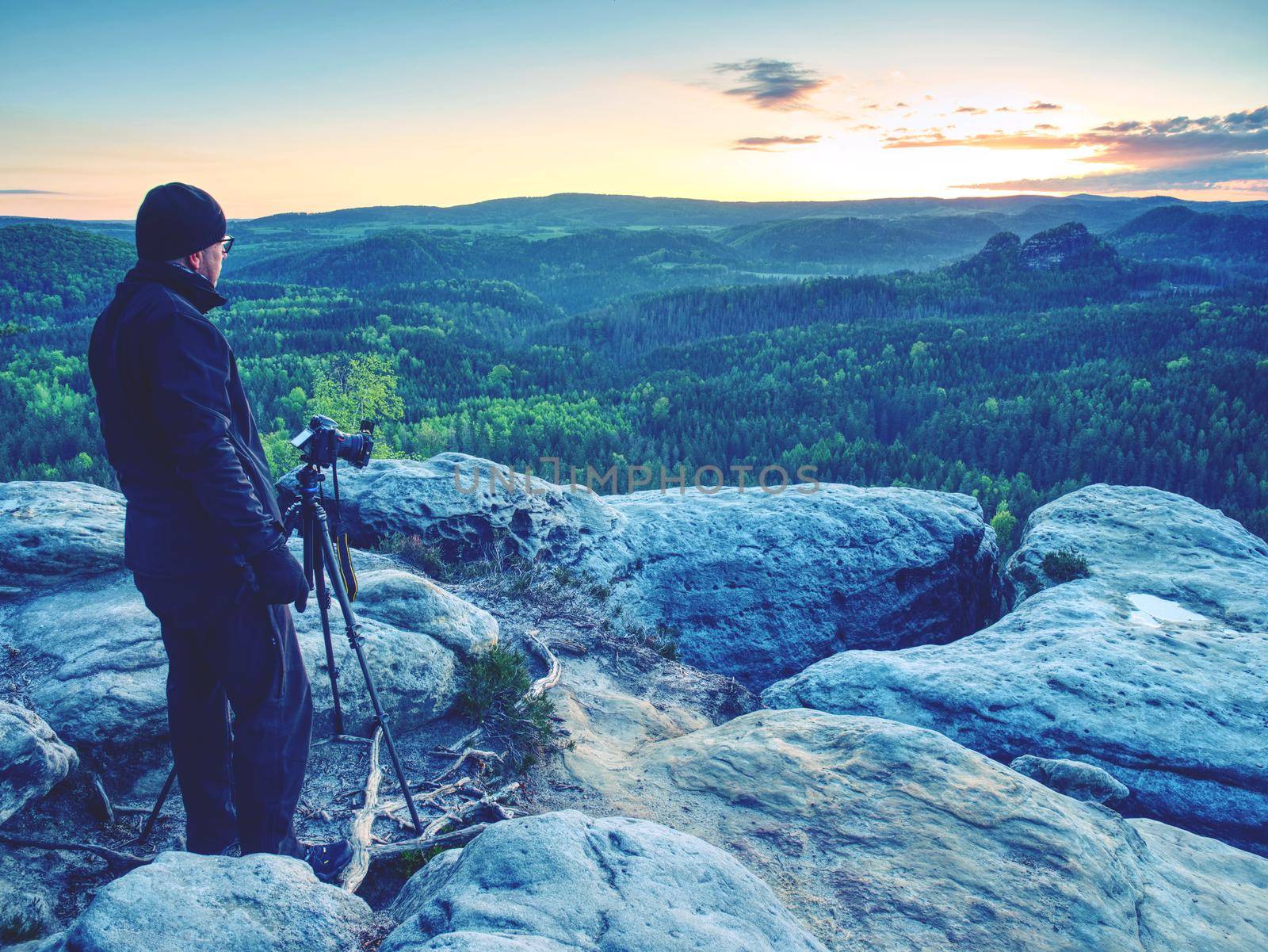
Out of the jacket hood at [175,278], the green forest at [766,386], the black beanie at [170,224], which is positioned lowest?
the green forest at [766,386]

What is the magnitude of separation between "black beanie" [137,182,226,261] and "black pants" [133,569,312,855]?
215cm

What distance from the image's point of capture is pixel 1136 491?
1898 cm

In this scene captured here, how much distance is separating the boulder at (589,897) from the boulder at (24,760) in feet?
9.65

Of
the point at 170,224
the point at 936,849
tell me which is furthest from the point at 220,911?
the point at 936,849

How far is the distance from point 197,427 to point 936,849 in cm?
642

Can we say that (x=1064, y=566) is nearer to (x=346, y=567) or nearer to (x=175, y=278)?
(x=346, y=567)

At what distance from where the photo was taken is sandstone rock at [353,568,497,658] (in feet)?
27.7

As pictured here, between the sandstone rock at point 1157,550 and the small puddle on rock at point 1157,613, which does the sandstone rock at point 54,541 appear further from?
the sandstone rock at point 1157,550

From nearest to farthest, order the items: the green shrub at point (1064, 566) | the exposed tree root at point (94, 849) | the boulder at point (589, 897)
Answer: the boulder at point (589, 897) < the exposed tree root at point (94, 849) < the green shrub at point (1064, 566)

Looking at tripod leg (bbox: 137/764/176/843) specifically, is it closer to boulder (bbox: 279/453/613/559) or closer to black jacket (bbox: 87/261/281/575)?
black jacket (bbox: 87/261/281/575)

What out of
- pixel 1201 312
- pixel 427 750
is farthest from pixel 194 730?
pixel 1201 312

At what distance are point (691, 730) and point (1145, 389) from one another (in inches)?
3675

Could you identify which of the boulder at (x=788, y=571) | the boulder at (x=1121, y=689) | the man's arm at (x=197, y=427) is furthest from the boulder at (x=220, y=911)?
the boulder at (x=788, y=571)

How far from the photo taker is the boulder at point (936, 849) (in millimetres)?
5156
